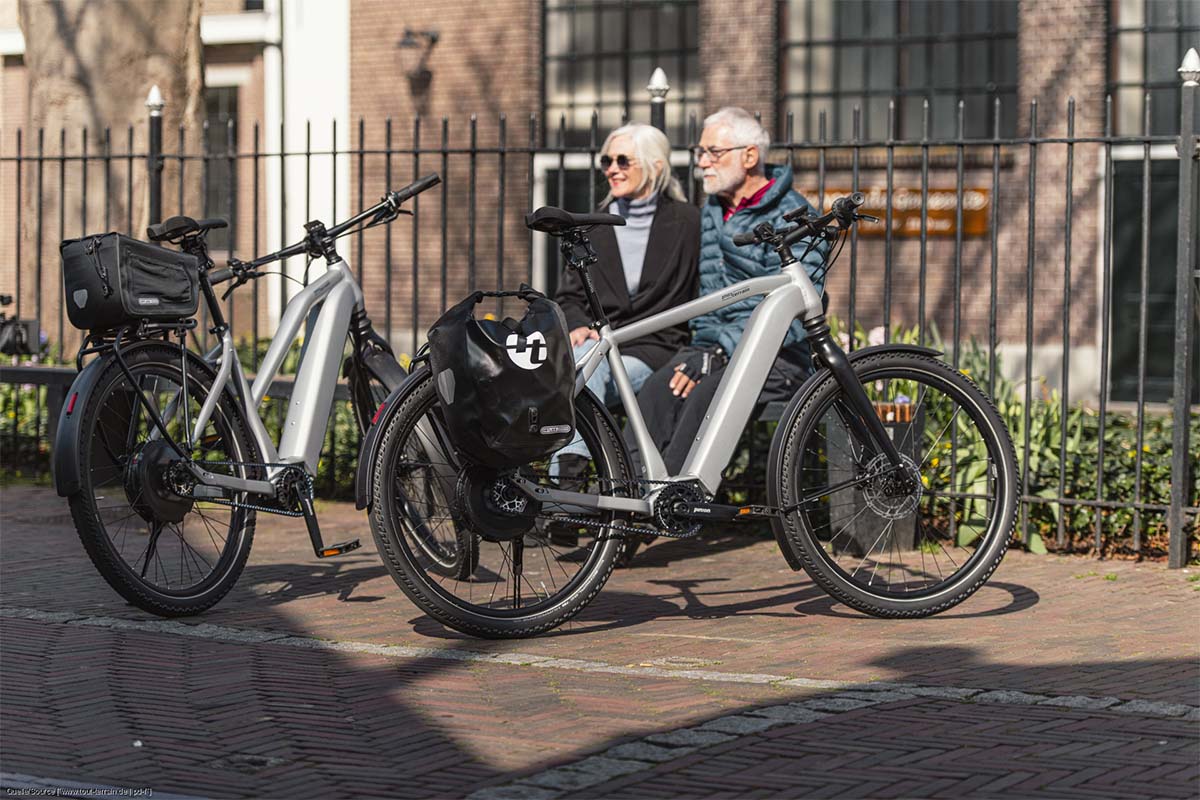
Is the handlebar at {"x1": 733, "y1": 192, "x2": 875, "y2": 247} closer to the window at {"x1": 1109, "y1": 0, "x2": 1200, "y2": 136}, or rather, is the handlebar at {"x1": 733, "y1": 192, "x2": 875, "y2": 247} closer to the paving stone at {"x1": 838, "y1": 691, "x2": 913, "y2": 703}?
the paving stone at {"x1": 838, "y1": 691, "x2": 913, "y2": 703}

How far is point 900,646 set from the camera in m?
5.16

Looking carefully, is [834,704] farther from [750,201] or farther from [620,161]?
[620,161]

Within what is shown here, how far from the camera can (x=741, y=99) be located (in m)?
18.1

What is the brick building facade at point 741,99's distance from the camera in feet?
53.9

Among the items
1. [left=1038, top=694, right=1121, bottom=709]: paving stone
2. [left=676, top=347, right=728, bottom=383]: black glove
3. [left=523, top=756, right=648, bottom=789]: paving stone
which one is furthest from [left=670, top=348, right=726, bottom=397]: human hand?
[left=523, top=756, right=648, bottom=789]: paving stone

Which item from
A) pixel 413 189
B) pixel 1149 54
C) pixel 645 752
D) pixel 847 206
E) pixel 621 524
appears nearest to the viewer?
pixel 645 752

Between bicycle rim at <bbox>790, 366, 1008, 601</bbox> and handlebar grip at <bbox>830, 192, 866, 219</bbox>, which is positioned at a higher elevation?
handlebar grip at <bbox>830, 192, 866, 219</bbox>

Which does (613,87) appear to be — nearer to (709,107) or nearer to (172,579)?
(709,107)

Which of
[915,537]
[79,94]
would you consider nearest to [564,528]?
[915,537]

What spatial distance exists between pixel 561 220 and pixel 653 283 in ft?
4.40

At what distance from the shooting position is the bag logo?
495cm

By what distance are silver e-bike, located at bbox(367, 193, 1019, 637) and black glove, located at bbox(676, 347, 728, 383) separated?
761 mm

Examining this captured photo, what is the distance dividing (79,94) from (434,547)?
5.72 metres

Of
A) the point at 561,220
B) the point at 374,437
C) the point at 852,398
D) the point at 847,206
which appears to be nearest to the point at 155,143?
the point at 561,220
